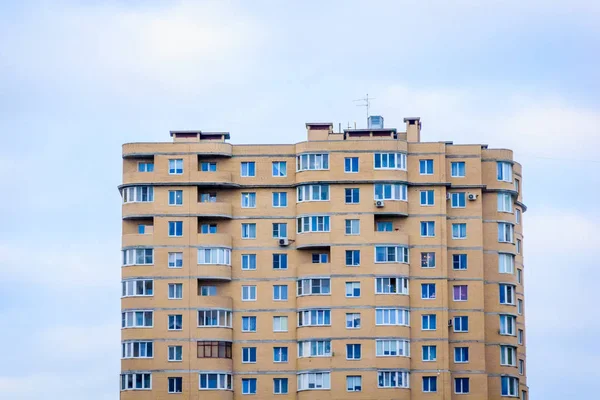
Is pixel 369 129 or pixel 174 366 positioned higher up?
pixel 369 129

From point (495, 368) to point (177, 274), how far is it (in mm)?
28363

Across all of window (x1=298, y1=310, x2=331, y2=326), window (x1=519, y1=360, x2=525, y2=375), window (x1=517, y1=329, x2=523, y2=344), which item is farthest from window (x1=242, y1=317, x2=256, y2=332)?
window (x1=519, y1=360, x2=525, y2=375)

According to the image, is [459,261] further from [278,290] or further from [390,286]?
[278,290]

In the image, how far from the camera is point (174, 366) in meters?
134

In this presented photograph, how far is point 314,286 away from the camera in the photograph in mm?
135500

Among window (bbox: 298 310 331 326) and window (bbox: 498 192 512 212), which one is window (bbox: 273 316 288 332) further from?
window (bbox: 498 192 512 212)

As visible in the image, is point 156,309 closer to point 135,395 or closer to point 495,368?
point 135,395

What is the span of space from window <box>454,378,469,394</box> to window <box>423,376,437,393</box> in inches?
87.7

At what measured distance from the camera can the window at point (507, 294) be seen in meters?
138

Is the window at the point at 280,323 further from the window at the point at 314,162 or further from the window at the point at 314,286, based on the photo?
the window at the point at 314,162

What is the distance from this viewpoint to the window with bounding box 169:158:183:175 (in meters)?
137

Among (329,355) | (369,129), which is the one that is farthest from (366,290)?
(369,129)

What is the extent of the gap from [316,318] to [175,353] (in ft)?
40.0

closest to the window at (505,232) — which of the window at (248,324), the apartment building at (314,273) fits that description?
the apartment building at (314,273)
